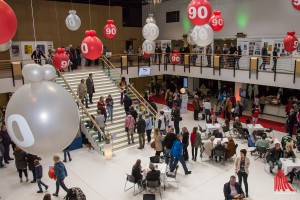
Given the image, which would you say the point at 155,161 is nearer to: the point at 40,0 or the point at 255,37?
the point at 255,37

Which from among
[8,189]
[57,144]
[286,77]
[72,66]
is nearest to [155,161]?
[8,189]

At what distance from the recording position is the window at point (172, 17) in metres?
23.8

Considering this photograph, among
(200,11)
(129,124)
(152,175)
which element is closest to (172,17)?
(129,124)

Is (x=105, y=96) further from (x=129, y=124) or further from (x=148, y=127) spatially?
(x=148, y=127)

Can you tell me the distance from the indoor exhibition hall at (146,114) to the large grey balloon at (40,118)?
1 cm

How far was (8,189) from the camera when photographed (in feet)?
28.9

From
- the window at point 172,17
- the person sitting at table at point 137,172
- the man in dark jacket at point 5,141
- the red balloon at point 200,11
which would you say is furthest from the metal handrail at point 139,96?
the window at point 172,17

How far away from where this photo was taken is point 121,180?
9.23 meters

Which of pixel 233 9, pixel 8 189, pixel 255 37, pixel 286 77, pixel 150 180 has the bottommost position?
pixel 8 189

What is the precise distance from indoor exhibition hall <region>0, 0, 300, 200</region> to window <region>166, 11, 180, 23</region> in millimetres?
86

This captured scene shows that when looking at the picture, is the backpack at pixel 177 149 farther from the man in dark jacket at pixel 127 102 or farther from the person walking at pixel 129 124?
the man in dark jacket at pixel 127 102

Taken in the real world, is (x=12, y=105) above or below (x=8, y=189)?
above

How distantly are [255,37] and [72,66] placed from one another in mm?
12282

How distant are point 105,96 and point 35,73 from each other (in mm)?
12008
